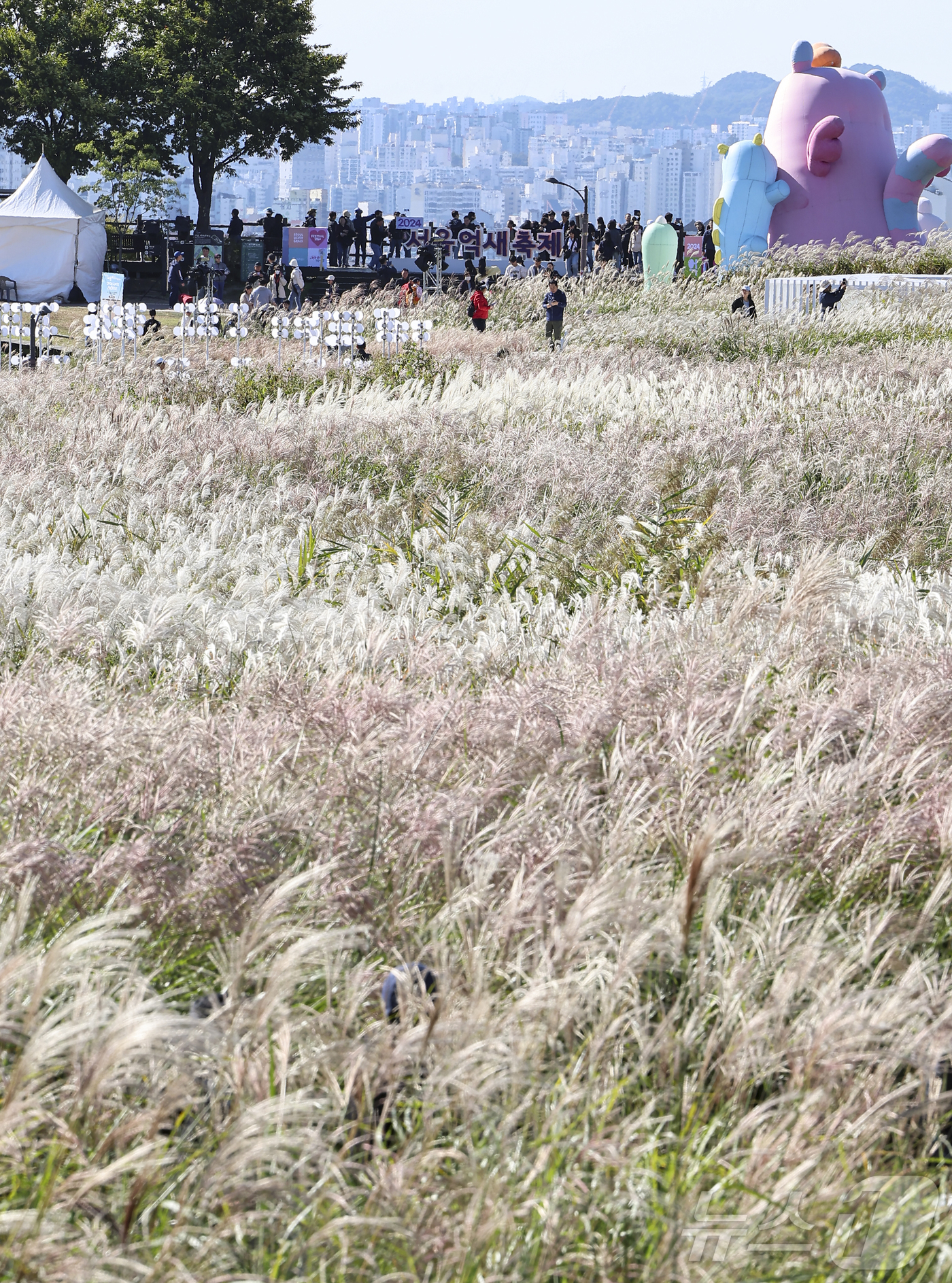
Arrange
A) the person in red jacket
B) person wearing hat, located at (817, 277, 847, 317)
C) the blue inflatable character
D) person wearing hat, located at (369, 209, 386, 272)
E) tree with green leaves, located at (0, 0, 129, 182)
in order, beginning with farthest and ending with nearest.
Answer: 1. tree with green leaves, located at (0, 0, 129, 182)
2. person wearing hat, located at (369, 209, 386, 272)
3. the blue inflatable character
4. person wearing hat, located at (817, 277, 847, 317)
5. the person in red jacket

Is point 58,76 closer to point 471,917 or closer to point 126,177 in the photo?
point 126,177

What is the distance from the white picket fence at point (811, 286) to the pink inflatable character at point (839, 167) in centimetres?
944

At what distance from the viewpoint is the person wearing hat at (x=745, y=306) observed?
16011 mm

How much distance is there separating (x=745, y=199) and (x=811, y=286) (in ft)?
34.1

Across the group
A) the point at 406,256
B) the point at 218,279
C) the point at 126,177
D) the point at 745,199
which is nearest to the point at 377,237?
the point at 406,256

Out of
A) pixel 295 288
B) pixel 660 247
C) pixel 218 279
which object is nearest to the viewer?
pixel 295 288

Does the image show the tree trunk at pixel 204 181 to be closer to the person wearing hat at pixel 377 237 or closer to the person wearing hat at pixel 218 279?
the person wearing hat at pixel 377 237

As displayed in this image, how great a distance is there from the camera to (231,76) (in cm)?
4381

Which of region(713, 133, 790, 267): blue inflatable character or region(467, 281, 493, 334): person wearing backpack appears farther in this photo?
region(713, 133, 790, 267): blue inflatable character

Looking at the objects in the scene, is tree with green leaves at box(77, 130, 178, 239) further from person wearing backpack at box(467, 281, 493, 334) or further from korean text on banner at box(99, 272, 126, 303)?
person wearing backpack at box(467, 281, 493, 334)

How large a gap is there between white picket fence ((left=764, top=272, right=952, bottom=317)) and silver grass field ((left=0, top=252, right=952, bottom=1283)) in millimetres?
13805

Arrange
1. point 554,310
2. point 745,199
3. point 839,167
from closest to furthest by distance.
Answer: point 554,310
point 745,199
point 839,167

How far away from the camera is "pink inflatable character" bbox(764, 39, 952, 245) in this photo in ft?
93.8

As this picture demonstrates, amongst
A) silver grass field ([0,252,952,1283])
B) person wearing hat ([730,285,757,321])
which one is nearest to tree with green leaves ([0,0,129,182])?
person wearing hat ([730,285,757,321])
